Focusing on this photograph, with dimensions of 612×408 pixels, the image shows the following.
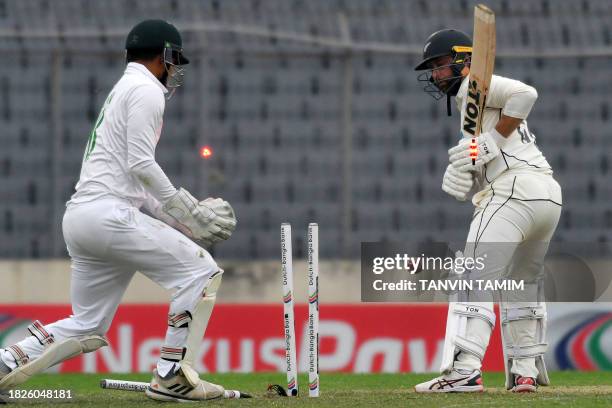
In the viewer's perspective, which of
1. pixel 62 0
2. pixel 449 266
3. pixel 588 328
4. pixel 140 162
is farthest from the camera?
pixel 62 0

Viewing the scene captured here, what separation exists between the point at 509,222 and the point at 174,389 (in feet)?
6.35

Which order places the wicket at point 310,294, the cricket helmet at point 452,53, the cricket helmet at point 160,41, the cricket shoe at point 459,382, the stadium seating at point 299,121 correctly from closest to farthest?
the wicket at point 310,294, the cricket helmet at point 160,41, the cricket shoe at point 459,382, the cricket helmet at point 452,53, the stadium seating at point 299,121

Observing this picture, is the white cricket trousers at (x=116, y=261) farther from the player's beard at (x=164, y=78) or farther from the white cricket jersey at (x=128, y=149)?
the player's beard at (x=164, y=78)

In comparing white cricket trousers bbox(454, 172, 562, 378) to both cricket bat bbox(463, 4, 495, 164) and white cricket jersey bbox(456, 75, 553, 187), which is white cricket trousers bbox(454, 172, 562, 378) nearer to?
white cricket jersey bbox(456, 75, 553, 187)

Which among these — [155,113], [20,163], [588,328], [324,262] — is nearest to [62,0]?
[20,163]

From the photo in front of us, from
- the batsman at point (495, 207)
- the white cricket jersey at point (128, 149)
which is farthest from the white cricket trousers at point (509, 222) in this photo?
the white cricket jersey at point (128, 149)

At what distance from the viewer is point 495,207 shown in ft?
23.2

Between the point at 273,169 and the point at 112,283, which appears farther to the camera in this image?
the point at 273,169

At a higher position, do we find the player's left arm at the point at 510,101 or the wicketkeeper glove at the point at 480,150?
the player's left arm at the point at 510,101

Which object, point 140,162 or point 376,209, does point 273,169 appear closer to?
point 376,209

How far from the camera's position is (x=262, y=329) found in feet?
34.9

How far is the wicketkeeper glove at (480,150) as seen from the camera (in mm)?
7020

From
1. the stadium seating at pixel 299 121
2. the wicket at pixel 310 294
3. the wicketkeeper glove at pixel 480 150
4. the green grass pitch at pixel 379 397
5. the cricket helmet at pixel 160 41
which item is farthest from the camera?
the stadium seating at pixel 299 121

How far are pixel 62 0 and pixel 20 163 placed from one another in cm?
214
